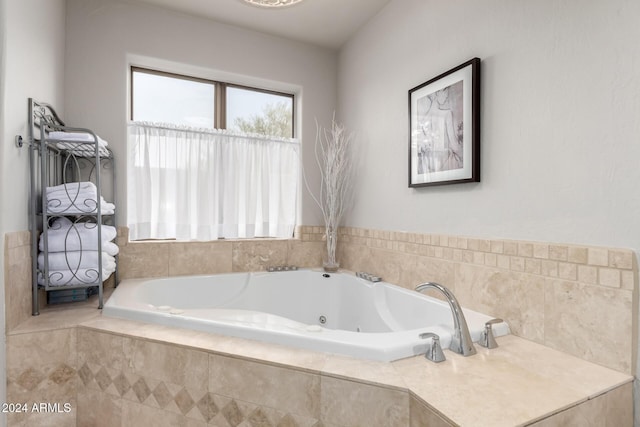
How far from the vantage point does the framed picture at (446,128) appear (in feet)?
5.37

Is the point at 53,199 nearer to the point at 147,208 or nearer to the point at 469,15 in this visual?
the point at 147,208

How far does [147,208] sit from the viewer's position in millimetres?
2426

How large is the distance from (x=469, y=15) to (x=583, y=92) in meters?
0.78

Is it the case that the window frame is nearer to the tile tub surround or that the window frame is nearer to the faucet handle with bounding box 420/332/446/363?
the tile tub surround

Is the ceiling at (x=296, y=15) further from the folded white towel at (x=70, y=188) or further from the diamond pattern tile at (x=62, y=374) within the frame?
the diamond pattern tile at (x=62, y=374)

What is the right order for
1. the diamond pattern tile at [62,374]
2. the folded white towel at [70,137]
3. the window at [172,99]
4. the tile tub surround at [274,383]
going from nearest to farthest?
the tile tub surround at [274,383] < the diamond pattern tile at [62,374] < the folded white towel at [70,137] < the window at [172,99]

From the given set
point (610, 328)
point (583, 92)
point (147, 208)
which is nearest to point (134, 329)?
point (147, 208)

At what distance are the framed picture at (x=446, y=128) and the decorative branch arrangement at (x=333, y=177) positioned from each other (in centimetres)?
79

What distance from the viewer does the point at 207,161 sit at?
8.50ft

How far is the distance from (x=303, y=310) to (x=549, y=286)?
1.70 meters

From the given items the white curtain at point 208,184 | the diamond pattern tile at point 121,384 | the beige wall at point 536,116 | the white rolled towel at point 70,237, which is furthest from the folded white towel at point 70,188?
the beige wall at point 536,116

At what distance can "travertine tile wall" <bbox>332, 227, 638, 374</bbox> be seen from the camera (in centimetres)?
112

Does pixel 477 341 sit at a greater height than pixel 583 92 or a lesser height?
lesser

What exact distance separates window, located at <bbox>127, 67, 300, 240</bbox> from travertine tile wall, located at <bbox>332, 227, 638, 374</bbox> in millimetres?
1380
